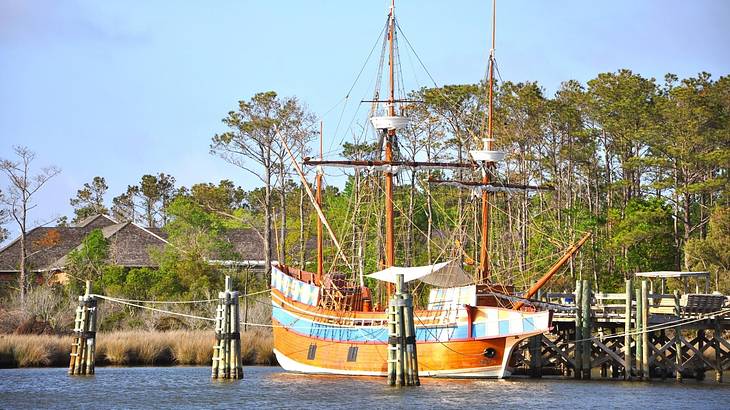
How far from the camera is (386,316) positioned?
168 feet

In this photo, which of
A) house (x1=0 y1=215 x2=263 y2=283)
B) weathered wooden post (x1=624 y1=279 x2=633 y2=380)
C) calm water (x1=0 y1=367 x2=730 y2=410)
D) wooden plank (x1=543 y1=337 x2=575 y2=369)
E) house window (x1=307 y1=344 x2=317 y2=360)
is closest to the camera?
calm water (x1=0 y1=367 x2=730 y2=410)

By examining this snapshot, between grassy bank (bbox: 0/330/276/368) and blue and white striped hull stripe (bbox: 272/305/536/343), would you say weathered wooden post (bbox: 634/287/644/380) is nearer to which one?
blue and white striped hull stripe (bbox: 272/305/536/343)

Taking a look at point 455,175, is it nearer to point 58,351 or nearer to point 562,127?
point 562,127

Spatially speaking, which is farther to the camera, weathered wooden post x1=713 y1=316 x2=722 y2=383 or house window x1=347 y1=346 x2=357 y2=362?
house window x1=347 y1=346 x2=357 y2=362

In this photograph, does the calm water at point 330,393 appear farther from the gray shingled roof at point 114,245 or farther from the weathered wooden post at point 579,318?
the gray shingled roof at point 114,245

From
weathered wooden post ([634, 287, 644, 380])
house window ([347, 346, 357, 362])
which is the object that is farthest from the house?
weathered wooden post ([634, 287, 644, 380])

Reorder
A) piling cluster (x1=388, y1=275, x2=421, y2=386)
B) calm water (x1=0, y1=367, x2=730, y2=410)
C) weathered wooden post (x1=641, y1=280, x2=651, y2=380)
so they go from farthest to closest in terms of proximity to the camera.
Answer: weathered wooden post (x1=641, y1=280, x2=651, y2=380) < piling cluster (x1=388, y1=275, x2=421, y2=386) < calm water (x1=0, y1=367, x2=730, y2=410)

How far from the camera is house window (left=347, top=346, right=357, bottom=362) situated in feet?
174

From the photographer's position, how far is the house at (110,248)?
8419cm

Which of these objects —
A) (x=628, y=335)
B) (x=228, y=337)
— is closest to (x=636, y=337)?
(x=628, y=335)

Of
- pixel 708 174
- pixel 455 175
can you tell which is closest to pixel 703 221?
pixel 708 174

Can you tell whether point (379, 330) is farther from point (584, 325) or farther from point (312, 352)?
point (584, 325)

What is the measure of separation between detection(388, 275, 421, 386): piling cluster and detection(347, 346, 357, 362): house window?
36.4 ft

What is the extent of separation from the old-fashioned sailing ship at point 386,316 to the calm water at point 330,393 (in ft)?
4.89
